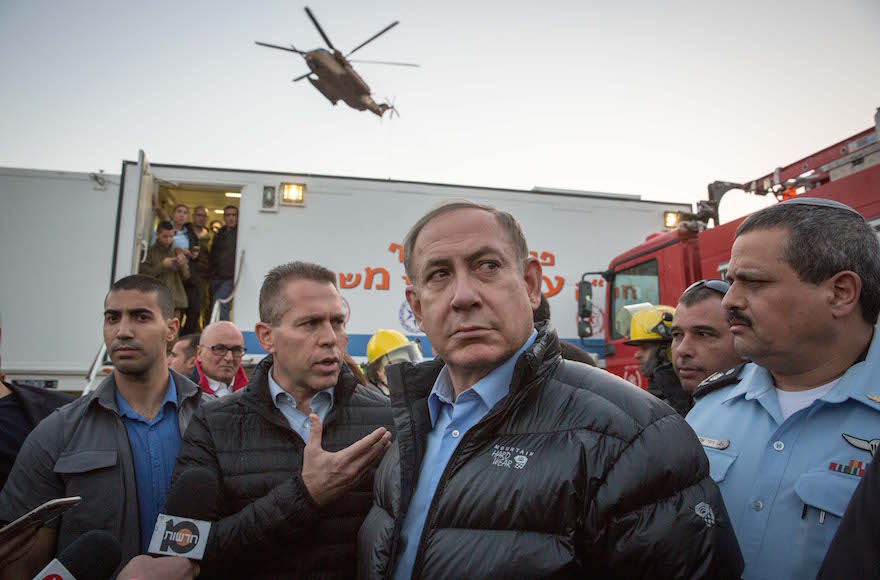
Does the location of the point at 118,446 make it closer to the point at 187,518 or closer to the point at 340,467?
the point at 187,518

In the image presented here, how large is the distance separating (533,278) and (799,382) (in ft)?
2.81

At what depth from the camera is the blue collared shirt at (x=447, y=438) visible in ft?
4.22

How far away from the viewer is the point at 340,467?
165 centimetres

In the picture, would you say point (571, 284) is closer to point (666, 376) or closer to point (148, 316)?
point (666, 376)

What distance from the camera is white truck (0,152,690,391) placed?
7.12 meters

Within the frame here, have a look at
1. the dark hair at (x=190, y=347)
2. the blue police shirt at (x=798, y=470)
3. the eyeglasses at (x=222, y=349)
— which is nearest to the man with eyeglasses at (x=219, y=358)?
the eyeglasses at (x=222, y=349)

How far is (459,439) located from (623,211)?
8182mm

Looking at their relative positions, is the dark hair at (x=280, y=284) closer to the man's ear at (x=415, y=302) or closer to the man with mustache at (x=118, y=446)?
the man with mustache at (x=118, y=446)

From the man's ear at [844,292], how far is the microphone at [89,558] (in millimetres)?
2070

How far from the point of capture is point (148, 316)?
9.12 ft

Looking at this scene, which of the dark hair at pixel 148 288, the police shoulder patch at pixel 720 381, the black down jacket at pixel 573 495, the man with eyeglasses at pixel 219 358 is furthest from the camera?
the man with eyeglasses at pixel 219 358

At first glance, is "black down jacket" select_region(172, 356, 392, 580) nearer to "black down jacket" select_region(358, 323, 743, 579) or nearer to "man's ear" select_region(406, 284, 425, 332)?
"black down jacket" select_region(358, 323, 743, 579)

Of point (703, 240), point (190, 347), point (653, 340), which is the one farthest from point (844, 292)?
point (190, 347)

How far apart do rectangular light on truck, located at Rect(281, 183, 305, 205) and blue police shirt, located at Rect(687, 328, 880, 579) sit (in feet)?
23.9
